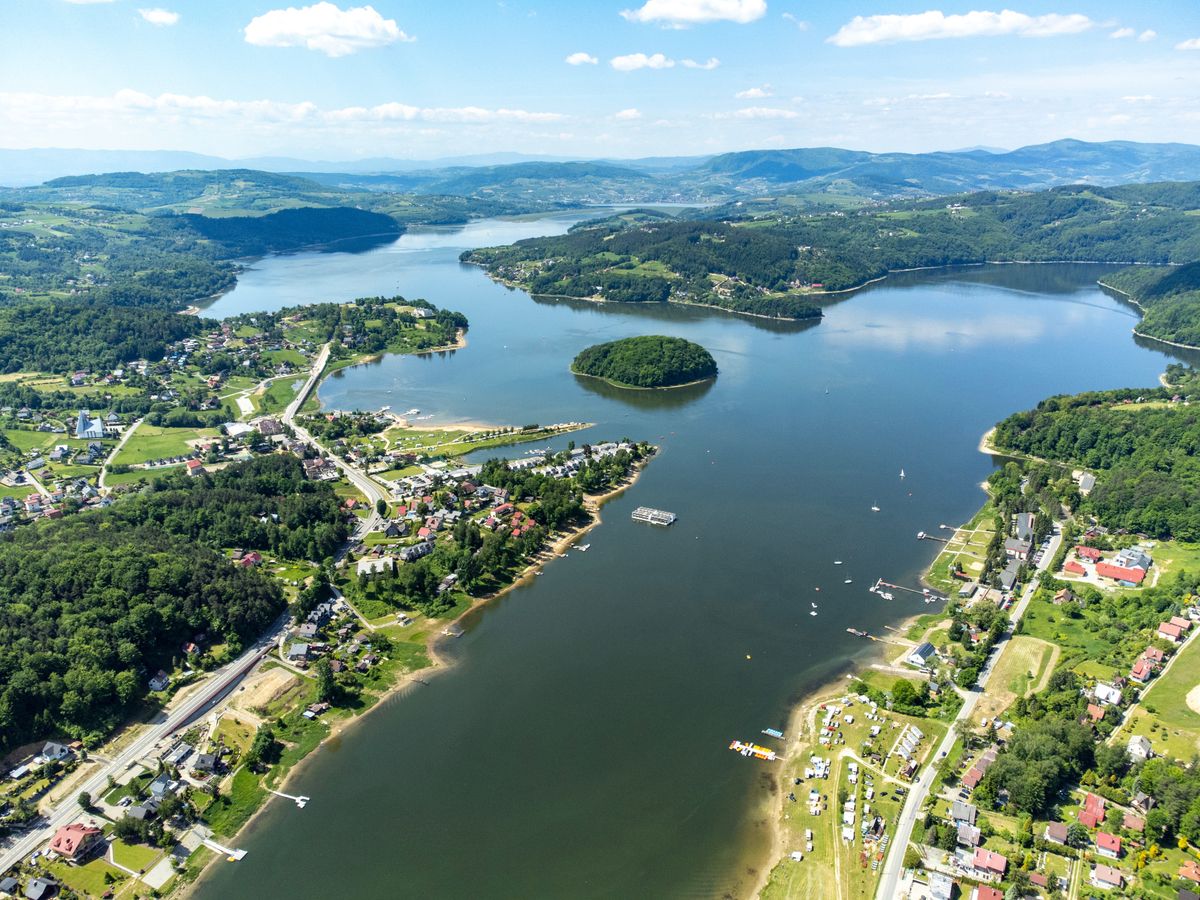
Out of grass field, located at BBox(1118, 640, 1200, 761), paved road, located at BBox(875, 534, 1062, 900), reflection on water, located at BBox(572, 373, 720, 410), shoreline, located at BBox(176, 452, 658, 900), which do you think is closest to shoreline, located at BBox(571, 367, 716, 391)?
reflection on water, located at BBox(572, 373, 720, 410)

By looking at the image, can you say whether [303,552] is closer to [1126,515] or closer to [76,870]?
[76,870]

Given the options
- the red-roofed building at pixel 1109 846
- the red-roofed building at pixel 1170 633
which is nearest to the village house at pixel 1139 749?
the red-roofed building at pixel 1109 846

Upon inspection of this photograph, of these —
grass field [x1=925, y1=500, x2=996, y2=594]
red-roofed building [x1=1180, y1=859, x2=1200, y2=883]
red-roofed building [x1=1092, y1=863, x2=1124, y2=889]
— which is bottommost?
red-roofed building [x1=1092, y1=863, x2=1124, y2=889]

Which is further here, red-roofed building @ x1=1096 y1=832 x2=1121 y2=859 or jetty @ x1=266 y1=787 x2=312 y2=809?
jetty @ x1=266 y1=787 x2=312 y2=809

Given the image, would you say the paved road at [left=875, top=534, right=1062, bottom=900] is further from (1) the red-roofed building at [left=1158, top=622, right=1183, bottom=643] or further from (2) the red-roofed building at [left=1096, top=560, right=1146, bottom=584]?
(2) the red-roofed building at [left=1096, top=560, right=1146, bottom=584]

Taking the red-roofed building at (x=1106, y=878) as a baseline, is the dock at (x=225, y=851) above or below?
below

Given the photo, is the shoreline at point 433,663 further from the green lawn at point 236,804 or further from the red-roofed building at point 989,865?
the red-roofed building at point 989,865

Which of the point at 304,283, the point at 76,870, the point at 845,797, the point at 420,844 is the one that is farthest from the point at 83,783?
the point at 304,283
